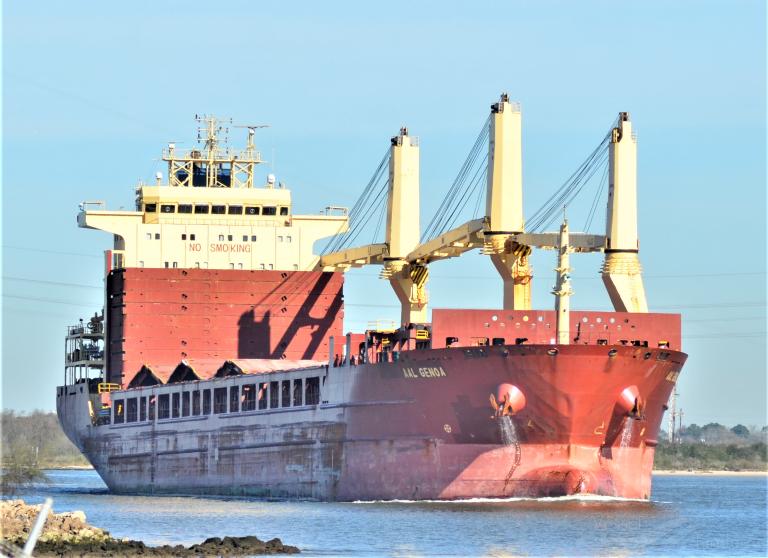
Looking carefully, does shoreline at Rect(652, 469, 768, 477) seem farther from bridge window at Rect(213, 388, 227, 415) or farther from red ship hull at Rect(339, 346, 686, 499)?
red ship hull at Rect(339, 346, 686, 499)

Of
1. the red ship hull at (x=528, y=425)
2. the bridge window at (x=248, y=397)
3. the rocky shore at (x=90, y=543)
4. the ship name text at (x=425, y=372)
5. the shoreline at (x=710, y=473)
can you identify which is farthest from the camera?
the shoreline at (x=710, y=473)

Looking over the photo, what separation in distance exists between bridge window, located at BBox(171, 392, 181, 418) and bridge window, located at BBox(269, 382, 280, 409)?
618 centimetres

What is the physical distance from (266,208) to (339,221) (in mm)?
2982

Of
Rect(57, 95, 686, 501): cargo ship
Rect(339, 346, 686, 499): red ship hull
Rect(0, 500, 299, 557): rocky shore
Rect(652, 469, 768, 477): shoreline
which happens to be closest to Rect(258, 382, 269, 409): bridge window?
Rect(57, 95, 686, 501): cargo ship

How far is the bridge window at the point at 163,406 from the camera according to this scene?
201 ft

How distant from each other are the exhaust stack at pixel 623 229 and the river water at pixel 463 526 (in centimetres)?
620

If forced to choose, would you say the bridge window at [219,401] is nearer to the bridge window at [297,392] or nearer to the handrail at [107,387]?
the bridge window at [297,392]

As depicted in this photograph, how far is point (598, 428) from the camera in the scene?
45.2 metres

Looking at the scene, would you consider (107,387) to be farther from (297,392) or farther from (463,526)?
(463,526)

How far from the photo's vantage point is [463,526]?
39.5 m

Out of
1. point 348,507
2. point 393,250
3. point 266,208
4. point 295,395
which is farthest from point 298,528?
point 266,208

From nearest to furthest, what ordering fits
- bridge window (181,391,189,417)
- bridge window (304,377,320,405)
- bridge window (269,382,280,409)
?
bridge window (304,377,320,405)
bridge window (269,382,280,409)
bridge window (181,391,189,417)

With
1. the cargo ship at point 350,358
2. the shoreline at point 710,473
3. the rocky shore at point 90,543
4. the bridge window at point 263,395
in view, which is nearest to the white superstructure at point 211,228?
the cargo ship at point 350,358

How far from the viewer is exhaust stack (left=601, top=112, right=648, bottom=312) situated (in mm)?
49656
